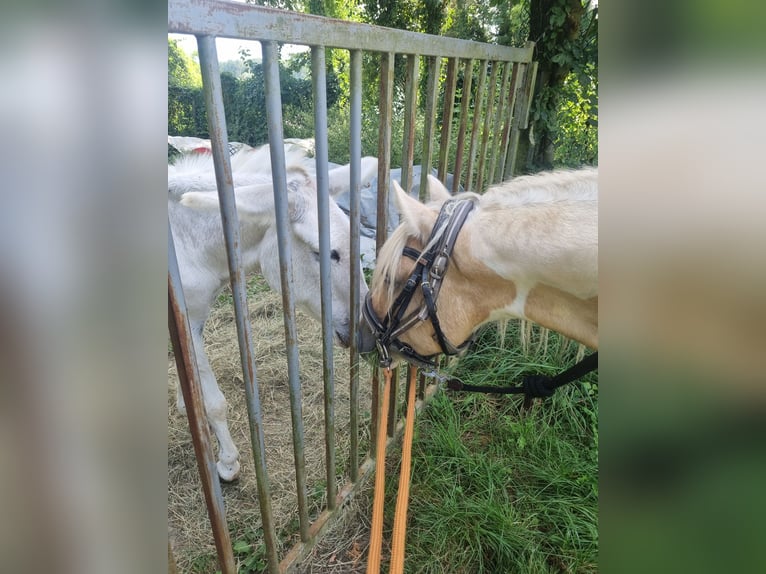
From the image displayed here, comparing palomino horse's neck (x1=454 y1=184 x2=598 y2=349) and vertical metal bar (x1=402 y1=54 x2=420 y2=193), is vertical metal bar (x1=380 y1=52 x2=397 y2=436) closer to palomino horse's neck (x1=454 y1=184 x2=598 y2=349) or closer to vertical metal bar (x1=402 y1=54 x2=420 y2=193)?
vertical metal bar (x1=402 y1=54 x2=420 y2=193)

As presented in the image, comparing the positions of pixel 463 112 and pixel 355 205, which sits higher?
pixel 463 112

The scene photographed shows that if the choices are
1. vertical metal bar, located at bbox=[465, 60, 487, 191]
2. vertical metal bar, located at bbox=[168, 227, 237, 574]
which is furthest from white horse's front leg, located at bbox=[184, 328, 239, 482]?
vertical metal bar, located at bbox=[465, 60, 487, 191]

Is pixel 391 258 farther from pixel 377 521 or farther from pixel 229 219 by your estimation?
pixel 377 521

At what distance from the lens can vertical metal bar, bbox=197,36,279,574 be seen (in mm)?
1015

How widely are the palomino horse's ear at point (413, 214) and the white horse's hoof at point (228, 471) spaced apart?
1.74m

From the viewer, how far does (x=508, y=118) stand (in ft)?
10.5

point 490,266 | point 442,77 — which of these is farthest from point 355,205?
point 442,77

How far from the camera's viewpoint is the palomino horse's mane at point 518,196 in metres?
1.44

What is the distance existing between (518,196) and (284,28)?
896 millimetres

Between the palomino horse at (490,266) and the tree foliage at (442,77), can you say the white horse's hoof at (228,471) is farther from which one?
the tree foliage at (442,77)

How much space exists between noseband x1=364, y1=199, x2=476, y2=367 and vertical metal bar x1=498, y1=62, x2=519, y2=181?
1.90 meters

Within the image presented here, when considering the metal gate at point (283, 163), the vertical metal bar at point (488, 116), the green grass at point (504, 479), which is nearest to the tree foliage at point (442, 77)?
the vertical metal bar at point (488, 116)
